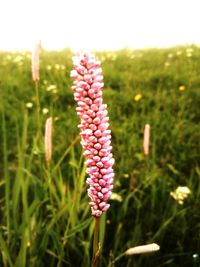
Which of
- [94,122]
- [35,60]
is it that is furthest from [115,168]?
[94,122]

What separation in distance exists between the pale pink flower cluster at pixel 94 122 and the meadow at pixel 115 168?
54 centimetres

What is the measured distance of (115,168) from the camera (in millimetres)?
3619

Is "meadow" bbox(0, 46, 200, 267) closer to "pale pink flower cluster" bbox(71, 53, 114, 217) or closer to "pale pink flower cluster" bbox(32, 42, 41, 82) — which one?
"pale pink flower cluster" bbox(32, 42, 41, 82)

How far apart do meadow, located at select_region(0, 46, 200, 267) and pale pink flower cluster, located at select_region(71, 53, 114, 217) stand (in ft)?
1.79

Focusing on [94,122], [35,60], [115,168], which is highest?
[35,60]

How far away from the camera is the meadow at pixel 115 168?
2.41m

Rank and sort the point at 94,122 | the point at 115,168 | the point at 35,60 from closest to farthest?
the point at 94,122, the point at 35,60, the point at 115,168

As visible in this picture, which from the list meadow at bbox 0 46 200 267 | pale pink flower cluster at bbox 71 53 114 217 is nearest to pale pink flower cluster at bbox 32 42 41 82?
meadow at bbox 0 46 200 267

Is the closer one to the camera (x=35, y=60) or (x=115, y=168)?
(x=35, y=60)

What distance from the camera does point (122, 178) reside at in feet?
11.5

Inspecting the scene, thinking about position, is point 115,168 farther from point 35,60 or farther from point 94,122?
point 94,122

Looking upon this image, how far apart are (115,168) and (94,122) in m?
2.28

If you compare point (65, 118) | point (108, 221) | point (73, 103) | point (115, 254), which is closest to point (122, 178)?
point (108, 221)

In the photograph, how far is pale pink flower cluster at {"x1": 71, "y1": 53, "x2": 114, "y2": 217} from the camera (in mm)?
1318
